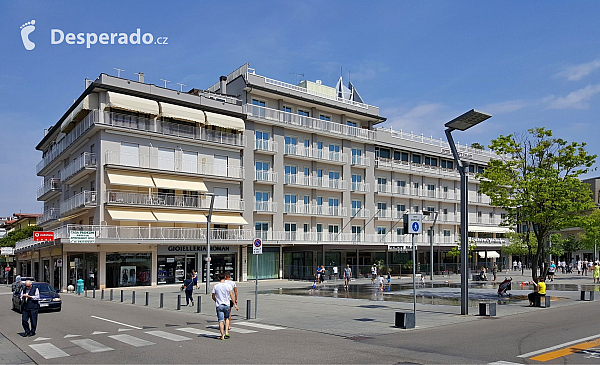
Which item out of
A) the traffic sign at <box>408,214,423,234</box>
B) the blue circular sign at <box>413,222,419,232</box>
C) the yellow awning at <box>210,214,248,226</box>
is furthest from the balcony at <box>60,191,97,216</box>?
the blue circular sign at <box>413,222,419,232</box>

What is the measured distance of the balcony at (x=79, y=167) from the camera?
40.1 m

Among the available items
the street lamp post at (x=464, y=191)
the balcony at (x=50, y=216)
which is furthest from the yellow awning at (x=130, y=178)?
the street lamp post at (x=464, y=191)

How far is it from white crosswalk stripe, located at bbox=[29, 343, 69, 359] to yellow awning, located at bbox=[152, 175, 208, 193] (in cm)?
2847

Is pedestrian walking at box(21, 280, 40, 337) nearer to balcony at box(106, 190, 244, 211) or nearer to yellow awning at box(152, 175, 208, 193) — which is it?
balcony at box(106, 190, 244, 211)

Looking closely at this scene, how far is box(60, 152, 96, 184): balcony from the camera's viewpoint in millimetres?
40094

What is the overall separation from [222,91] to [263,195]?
11.0 m

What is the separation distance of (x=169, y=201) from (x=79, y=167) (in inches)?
310

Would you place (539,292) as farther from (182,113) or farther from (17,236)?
(17,236)

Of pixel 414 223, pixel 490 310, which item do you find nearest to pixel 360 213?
pixel 490 310

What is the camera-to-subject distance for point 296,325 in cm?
1670

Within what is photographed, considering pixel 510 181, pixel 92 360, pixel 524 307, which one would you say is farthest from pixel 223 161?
pixel 92 360

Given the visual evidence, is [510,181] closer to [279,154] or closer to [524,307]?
[524,307]

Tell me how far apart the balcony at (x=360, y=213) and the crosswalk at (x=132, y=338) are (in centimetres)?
3872

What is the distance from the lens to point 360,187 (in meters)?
55.5
